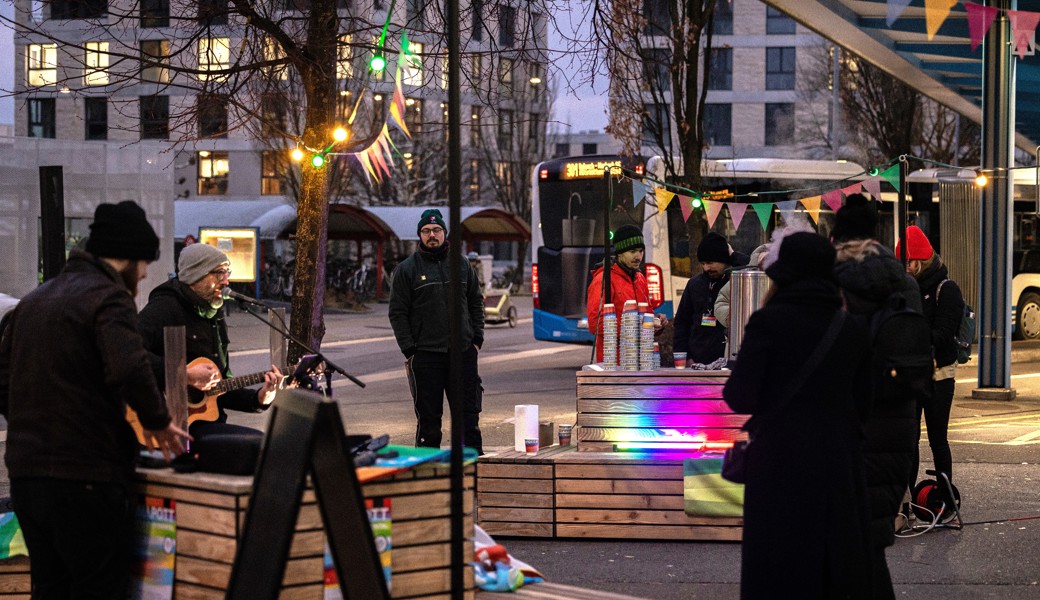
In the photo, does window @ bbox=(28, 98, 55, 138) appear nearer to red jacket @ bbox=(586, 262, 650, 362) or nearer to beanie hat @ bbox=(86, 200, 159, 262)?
red jacket @ bbox=(586, 262, 650, 362)

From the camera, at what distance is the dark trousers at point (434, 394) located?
9.61 metres

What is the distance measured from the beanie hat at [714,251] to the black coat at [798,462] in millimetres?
4963

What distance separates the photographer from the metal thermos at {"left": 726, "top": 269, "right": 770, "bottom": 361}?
26.9ft

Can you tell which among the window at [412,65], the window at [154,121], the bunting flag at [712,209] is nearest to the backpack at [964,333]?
the window at [412,65]

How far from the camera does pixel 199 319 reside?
653 centimetres

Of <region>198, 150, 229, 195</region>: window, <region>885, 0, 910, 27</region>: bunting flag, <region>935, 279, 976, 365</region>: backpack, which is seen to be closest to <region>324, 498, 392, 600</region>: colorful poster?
<region>935, 279, 976, 365</region>: backpack

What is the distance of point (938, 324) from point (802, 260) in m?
3.46

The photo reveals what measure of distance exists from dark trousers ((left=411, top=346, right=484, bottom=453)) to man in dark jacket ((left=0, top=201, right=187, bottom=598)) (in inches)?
194

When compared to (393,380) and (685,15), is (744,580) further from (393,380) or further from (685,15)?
(685,15)

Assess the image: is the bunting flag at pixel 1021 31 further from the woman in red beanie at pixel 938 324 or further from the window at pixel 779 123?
the window at pixel 779 123

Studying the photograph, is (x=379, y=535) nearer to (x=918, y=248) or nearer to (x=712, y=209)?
(x=918, y=248)

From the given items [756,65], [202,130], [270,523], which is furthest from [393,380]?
[756,65]

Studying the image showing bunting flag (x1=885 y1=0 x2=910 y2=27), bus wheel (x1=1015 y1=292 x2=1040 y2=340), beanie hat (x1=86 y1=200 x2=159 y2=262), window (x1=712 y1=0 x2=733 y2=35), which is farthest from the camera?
window (x1=712 y1=0 x2=733 y2=35)

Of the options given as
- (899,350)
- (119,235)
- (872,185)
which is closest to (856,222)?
(899,350)
